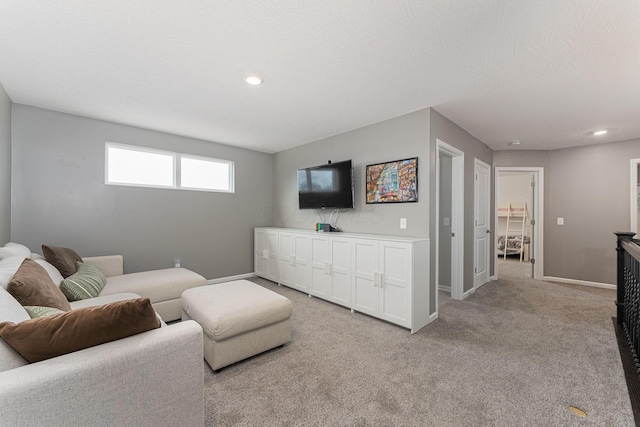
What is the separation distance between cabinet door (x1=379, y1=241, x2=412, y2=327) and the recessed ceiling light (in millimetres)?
2006

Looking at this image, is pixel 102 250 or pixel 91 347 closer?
pixel 91 347

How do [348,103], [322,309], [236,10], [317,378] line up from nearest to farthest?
[236,10]
[317,378]
[348,103]
[322,309]

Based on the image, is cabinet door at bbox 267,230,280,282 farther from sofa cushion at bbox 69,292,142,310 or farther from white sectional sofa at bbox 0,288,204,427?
white sectional sofa at bbox 0,288,204,427

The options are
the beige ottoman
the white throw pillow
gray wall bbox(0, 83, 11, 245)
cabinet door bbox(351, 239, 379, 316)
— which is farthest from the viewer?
cabinet door bbox(351, 239, 379, 316)

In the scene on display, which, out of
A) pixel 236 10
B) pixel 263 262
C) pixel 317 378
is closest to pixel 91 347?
pixel 317 378

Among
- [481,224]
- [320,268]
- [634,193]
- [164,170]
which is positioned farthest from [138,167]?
[634,193]

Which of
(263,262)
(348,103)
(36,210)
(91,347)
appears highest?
(348,103)

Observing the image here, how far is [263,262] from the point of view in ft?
15.6

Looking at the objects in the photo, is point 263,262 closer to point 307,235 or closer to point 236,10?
point 307,235

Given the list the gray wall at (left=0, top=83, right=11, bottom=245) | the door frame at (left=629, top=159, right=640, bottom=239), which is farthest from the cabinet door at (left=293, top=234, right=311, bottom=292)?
the door frame at (left=629, top=159, right=640, bottom=239)

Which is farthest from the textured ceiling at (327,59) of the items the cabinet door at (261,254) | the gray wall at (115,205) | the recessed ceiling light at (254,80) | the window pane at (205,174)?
the cabinet door at (261,254)

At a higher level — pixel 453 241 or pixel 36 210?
pixel 36 210

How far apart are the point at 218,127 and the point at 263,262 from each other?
235 centimetres

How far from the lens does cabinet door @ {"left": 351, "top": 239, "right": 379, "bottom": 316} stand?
118 inches
